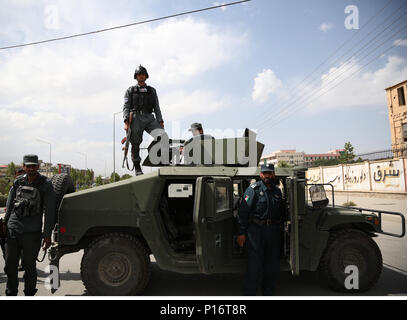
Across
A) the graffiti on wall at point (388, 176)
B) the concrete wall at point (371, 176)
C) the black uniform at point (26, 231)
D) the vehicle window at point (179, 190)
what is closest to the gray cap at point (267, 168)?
the vehicle window at point (179, 190)

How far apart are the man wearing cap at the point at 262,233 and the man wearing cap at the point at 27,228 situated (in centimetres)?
245

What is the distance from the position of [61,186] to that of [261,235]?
2.88 meters

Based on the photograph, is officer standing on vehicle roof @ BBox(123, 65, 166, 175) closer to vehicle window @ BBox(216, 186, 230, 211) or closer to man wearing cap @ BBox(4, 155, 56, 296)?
man wearing cap @ BBox(4, 155, 56, 296)

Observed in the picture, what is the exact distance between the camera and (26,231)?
11.6ft

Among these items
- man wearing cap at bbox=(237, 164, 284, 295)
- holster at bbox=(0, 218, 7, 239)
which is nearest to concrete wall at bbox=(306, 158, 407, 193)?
man wearing cap at bbox=(237, 164, 284, 295)

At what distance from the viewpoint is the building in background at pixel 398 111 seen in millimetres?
29438

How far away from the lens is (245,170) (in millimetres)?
3779

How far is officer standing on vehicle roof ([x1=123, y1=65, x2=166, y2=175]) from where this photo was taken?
4977 millimetres

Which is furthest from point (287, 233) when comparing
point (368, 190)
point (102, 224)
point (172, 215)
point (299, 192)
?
point (368, 190)

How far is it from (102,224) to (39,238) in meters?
0.80

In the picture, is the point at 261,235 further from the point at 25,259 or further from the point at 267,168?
the point at 25,259

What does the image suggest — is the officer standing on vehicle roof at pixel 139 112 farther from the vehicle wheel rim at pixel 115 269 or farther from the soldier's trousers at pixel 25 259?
the soldier's trousers at pixel 25 259

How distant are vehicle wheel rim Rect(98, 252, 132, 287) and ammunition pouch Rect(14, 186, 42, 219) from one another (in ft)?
3.45

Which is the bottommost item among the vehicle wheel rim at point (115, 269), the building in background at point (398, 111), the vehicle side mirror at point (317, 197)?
the vehicle wheel rim at point (115, 269)
